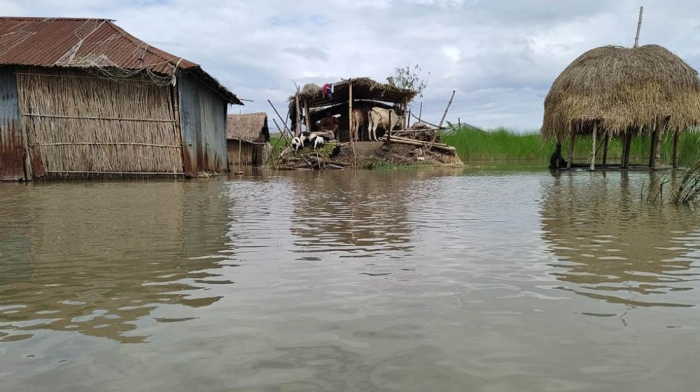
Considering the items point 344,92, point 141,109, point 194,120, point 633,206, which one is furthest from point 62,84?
point 633,206

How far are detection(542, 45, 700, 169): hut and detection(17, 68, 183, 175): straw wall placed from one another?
10801 mm

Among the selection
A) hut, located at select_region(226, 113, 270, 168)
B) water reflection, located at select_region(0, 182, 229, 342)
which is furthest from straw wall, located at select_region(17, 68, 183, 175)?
hut, located at select_region(226, 113, 270, 168)

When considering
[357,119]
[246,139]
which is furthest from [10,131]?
[246,139]

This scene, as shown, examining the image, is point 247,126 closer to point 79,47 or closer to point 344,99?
point 344,99

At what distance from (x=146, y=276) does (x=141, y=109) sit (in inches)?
372

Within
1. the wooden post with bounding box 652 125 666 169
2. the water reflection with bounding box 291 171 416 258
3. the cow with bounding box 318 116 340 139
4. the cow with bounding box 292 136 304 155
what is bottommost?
the water reflection with bounding box 291 171 416 258

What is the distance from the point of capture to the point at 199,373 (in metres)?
1.35

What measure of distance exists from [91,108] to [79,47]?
1505mm

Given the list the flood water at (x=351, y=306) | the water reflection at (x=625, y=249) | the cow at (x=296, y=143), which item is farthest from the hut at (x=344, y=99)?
the flood water at (x=351, y=306)

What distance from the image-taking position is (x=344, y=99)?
61.5 ft

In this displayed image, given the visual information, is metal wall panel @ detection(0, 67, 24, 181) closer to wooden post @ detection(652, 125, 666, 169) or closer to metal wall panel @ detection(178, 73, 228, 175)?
metal wall panel @ detection(178, 73, 228, 175)

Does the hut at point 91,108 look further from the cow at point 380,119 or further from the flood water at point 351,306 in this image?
the cow at point 380,119

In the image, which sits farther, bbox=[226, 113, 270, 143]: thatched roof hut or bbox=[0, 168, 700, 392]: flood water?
bbox=[226, 113, 270, 143]: thatched roof hut

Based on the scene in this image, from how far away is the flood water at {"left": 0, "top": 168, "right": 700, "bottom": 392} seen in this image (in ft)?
4.41
